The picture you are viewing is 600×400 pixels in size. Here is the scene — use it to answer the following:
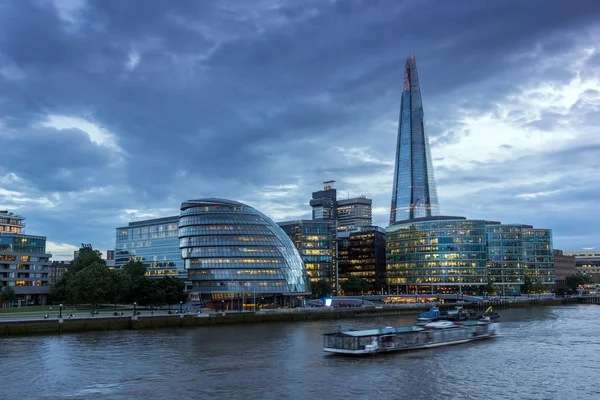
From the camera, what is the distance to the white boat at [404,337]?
5897cm

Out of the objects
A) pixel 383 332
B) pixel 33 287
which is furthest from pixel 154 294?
pixel 383 332

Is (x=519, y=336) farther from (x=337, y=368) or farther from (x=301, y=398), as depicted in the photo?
(x=301, y=398)

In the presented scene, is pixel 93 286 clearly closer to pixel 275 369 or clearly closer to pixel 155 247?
pixel 275 369

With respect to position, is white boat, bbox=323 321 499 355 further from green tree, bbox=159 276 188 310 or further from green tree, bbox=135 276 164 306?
green tree, bbox=159 276 188 310

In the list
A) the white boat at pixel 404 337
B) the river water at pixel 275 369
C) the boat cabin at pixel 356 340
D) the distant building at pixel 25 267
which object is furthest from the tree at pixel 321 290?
the boat cabin at pixel 356 340

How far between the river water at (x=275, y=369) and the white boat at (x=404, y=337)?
4.69ft

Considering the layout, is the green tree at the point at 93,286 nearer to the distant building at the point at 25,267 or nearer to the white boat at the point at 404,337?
the distant building at the point at 25,267

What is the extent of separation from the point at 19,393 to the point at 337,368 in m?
25.5

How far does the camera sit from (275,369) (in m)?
50.1

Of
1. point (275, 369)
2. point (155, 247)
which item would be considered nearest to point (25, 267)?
point (155, 247)

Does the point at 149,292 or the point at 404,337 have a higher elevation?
the point at 149,292

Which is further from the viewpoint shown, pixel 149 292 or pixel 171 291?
pixel 171 291

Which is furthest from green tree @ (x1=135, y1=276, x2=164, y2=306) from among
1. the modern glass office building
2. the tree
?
the tree

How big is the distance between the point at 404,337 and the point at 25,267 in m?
112
